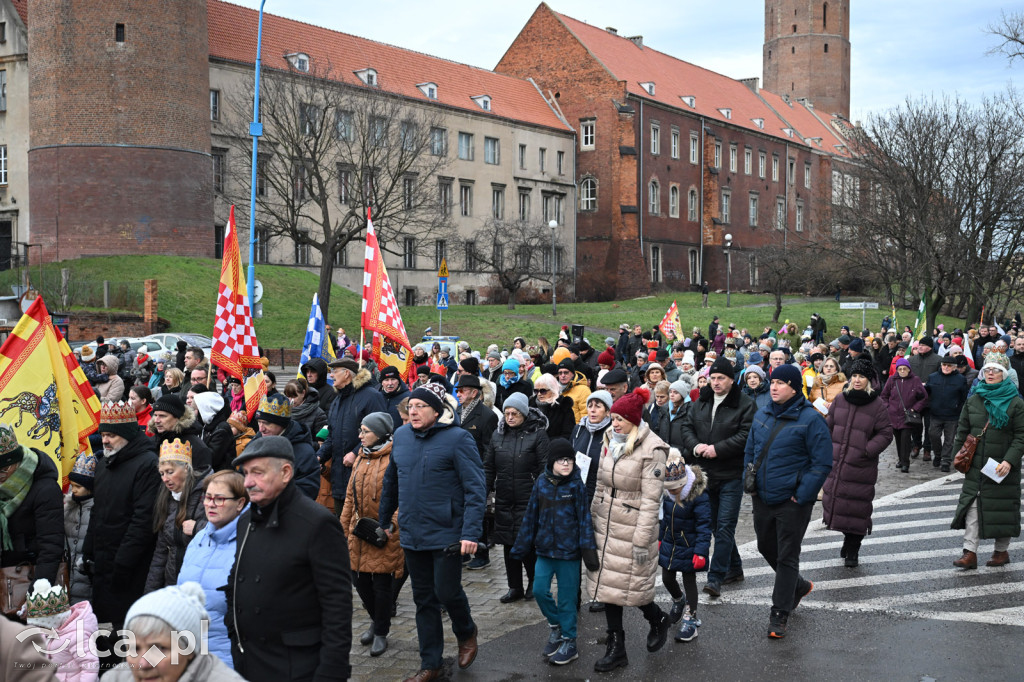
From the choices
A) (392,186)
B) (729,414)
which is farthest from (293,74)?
(729,414)

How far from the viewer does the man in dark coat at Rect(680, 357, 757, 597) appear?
9.06 m

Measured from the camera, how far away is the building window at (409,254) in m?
59.1

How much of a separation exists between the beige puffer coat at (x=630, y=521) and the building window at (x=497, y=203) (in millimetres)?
57486

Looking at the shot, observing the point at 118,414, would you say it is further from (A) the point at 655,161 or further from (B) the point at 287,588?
(A) the point at 655,161

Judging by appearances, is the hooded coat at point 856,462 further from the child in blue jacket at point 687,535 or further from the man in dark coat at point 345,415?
the man in dark coat at point 345,415

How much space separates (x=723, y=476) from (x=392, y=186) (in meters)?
36.5

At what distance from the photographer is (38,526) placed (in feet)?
20.5

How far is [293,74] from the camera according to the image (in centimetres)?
4672

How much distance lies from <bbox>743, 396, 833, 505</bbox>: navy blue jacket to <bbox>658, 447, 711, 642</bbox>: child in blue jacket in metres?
0.55

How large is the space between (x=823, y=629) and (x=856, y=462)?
8.15ft

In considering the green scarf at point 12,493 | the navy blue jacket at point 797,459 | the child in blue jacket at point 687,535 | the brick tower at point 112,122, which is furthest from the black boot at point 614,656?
the brick tower at point 112,122

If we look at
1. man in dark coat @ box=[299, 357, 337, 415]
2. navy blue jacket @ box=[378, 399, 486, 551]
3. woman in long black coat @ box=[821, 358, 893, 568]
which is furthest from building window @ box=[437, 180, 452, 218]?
navy blue jacket @ box=[378, 399, 486, 551]

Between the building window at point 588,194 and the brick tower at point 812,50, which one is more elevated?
the brick tower at point 812,50

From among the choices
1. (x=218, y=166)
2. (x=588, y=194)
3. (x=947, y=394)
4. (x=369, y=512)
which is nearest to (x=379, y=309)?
(x=369, y=512)
